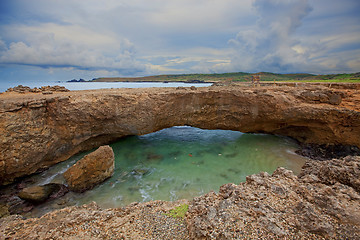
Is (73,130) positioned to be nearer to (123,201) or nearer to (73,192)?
(73,192)

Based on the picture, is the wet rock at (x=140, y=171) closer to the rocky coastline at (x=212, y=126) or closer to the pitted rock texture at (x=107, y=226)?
the rocky coastline at (x=212, y=126)

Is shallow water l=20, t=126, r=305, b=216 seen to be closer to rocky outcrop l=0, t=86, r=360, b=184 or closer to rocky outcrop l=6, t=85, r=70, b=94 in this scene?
rocky outcrop l=0, t=86, r=360, b=184

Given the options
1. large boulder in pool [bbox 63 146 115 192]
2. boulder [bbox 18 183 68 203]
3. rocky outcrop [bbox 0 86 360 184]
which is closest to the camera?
boulder [bbox 18 183 68 203]

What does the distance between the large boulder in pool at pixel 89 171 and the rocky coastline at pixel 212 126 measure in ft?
8.60

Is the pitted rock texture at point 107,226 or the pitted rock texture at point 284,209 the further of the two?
the pitted rock texture at point 107,226

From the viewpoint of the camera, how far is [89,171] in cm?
846

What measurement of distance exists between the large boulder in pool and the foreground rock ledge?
3518 millimetres

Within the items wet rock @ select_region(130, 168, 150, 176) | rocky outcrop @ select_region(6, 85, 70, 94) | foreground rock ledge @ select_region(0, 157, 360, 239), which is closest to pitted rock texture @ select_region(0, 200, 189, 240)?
foreground rock ledge @ select_region(0, 157, 360, 239)

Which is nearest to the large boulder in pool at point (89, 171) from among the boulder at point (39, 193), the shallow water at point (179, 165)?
the shallow water at point (179, 165)

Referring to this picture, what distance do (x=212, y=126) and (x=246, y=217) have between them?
938 centimetres

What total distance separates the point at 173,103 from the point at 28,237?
9.16 m

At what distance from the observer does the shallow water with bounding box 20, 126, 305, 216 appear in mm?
8109

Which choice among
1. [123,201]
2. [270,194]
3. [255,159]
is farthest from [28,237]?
[255,159]

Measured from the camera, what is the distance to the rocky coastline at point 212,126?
146 inches
